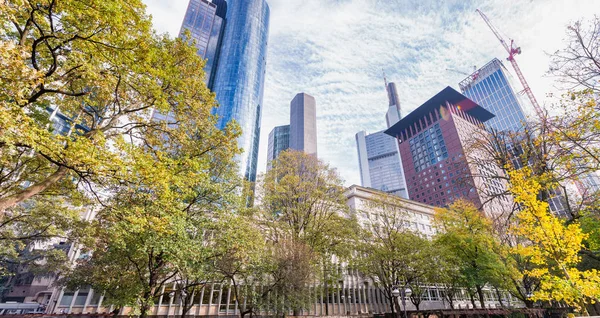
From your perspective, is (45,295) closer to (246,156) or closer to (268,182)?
(268,182)

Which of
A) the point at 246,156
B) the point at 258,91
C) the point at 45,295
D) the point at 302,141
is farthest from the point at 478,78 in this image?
the point at 45,295

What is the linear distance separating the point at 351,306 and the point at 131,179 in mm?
34961

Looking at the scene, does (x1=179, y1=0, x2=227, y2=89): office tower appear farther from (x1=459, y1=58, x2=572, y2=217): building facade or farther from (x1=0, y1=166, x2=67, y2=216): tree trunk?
(x1=459, y1=58, x2=572, y2=217): building facade

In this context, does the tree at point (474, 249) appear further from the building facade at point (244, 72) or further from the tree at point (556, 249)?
the building facade at point (244, 72)

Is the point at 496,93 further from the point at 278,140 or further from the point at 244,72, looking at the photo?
the point at 244,72

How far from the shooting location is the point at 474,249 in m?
24.2

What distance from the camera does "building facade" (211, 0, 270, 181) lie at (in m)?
104

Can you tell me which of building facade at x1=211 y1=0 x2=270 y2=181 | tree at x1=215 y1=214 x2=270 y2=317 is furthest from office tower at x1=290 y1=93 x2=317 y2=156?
tree at x1=215 y1=214 x2=270 y2=317

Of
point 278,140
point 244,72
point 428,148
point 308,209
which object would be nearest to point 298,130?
point 278,140

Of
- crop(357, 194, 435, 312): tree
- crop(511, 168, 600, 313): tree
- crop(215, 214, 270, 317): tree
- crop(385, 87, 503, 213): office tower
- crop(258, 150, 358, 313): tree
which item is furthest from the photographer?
crop(385, 87, 503, 213): office tower

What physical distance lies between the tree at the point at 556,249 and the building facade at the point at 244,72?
93374mm

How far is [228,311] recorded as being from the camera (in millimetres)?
26469

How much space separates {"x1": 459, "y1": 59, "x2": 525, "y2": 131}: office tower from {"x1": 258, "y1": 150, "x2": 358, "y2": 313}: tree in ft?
553

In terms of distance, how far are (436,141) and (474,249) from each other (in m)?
98.5
